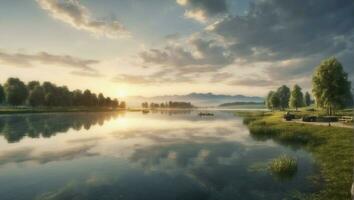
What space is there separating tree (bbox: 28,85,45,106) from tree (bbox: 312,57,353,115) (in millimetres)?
152801

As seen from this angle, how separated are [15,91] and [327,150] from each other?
15833cm

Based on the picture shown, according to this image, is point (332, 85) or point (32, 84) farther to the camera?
point (32, 84)

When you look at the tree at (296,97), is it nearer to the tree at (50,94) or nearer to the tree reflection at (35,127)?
the tree reflection at (35,127)

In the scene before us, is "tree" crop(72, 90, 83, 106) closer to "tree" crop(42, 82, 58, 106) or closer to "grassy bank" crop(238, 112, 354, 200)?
"tree" crop(42, 82, 58, 106)

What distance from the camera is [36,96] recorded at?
141625mm

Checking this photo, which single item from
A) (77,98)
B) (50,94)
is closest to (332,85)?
(50,94)

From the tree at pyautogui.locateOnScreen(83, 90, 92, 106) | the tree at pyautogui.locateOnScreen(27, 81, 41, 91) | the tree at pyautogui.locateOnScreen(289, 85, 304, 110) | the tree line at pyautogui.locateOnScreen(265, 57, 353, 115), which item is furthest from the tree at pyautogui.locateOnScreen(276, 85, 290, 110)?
the tree at pyautogui.locateOnScreen(27, 81, 41, 91)

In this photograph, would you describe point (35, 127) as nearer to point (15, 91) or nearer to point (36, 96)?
point (15, 91)

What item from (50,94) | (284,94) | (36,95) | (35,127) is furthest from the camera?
(50,94)

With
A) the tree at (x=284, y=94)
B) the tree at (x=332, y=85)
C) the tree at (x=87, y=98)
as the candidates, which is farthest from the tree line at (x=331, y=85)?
the tree at (x=87, y=98)

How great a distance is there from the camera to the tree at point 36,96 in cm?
14038

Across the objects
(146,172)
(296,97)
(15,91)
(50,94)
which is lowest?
(146,172)

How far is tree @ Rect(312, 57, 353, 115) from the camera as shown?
51375mm

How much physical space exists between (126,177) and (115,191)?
12.1ft
